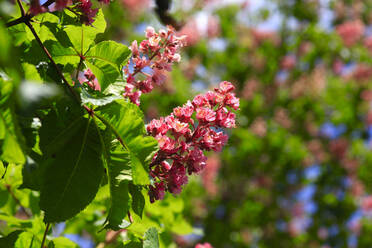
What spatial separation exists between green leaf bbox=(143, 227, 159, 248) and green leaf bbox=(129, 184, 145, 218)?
75mm

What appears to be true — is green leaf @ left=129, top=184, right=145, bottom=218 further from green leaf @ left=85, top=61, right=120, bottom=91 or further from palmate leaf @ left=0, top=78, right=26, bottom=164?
palmate leaf @ left=0, top=78, right=26, bottom=164

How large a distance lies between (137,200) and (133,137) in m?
0.23

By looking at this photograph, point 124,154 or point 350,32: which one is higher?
point 350,32

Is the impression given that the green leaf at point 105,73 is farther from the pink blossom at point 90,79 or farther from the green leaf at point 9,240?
the green leaf at point 9,240

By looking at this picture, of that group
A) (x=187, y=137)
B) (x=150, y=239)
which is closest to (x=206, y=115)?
(x=187, y=137)

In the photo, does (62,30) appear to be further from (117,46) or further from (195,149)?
(195,149)

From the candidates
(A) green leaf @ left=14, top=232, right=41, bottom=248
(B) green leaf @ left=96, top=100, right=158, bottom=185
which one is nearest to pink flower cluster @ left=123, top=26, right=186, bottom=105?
(B) green leaf @ left=96, top=100, right=158, bottom=185

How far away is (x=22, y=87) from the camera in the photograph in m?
0.71

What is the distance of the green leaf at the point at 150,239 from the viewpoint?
1.20 metres

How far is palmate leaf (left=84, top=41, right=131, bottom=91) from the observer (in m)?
1.21

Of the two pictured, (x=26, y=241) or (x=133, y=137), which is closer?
Result: (x=133, y=137)

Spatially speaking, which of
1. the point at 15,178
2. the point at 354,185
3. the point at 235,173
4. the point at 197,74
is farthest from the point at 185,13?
the point at 15,178

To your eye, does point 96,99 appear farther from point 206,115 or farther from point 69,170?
point 206,115

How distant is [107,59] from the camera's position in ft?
3.97
